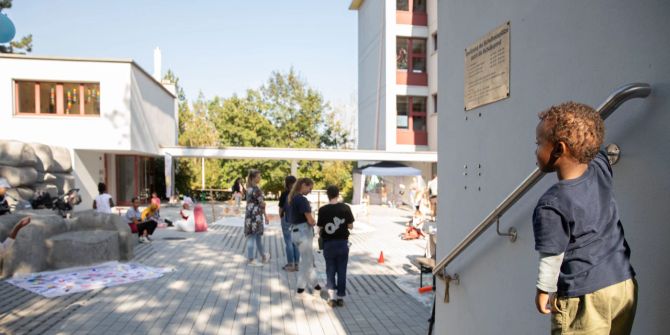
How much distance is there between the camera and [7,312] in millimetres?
6035

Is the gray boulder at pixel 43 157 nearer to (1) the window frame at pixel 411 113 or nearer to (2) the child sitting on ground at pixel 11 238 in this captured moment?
(2) the child sitting on ground at pixel 11 238

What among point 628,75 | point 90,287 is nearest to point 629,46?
point 628,75

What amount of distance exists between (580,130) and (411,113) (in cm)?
2712

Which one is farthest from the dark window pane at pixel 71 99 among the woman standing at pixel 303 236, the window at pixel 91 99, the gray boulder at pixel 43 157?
the woman standing at pixel 303 236

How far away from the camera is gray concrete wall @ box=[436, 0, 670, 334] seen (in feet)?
6.41

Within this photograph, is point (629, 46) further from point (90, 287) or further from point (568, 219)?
point (90, 287)

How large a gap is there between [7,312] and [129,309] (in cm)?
153

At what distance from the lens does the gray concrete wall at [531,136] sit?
76.9 inches

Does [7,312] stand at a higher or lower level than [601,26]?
lower

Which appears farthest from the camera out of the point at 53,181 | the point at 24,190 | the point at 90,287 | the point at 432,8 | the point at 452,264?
the point at 432,8

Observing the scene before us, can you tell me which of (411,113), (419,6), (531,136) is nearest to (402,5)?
(419,6)

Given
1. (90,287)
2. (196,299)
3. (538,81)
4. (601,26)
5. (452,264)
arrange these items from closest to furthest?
(601,26)
(538,81)
(452,264)
(196,299)
(90,287)

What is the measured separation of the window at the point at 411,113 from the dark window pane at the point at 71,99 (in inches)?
683

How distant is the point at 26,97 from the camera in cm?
1978
